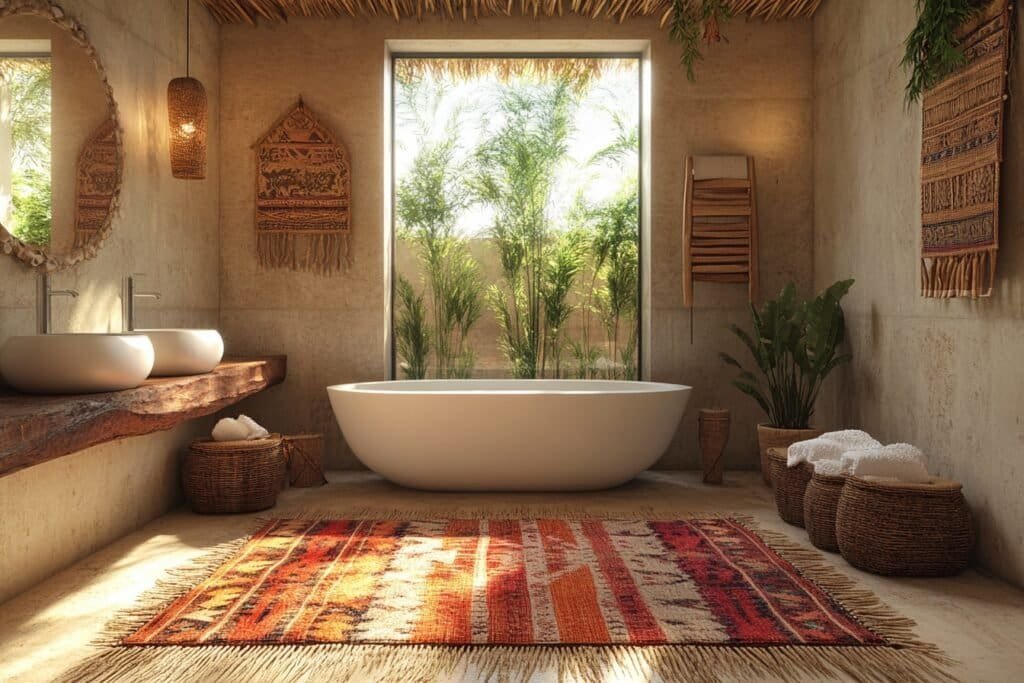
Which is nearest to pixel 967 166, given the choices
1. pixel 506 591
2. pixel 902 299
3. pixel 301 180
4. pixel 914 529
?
pixel 902 299

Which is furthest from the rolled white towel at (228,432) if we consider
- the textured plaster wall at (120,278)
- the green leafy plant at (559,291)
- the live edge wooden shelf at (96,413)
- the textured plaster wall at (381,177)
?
the green leafy plant at (559,291)

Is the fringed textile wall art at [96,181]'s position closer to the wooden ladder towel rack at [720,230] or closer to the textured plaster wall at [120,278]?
the textured plaster wall at [120,278]

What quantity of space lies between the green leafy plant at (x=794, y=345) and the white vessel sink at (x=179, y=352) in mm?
2853

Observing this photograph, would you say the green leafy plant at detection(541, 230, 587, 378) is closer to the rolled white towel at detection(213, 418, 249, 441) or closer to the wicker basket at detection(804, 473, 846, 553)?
the rolled white towel at detection(213, 418, 249, 441)

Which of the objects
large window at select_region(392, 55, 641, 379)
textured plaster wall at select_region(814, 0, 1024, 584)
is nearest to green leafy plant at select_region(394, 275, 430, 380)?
large window at select_region(392, 55, 641, 379)

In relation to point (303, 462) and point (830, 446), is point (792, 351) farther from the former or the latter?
point (303, 462)

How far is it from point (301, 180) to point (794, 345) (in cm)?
309

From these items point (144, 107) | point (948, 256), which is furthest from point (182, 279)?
point (948, 256)

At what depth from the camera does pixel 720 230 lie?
5.65 metres

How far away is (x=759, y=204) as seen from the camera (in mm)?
5742

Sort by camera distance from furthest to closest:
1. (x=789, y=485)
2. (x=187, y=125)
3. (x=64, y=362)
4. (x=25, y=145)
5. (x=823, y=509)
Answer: (x=187, y=125) < (x=789, y=485) < (x=823, y=509) < (x=25, y=145) < (x=64, y=362)

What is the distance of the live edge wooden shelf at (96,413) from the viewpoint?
99.5 inches

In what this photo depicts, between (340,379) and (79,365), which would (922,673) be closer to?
(79,365)

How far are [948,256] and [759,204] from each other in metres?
2.05
